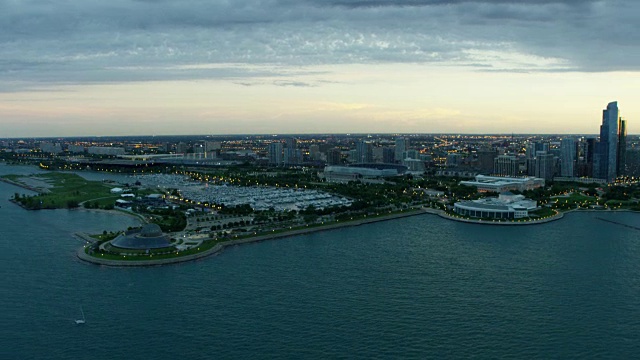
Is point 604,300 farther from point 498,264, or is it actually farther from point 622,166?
point 622,166

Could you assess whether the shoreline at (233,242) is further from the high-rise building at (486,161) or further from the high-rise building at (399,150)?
the high-rise building at (399,150)

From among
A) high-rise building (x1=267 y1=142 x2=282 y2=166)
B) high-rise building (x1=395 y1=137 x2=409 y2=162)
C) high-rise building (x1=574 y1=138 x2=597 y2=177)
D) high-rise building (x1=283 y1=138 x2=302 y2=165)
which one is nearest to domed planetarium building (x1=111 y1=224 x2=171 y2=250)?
high-rise building (x1=574 y1=138 x2=597 y2=177)

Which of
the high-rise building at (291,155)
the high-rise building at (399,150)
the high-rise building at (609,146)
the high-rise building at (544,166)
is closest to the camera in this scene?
the high-rise building at (609,146)

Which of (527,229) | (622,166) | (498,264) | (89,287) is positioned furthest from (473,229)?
(622,166)

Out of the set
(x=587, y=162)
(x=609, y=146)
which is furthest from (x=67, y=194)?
(x=587, y=162)

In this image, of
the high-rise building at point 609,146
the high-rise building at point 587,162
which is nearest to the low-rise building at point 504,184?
the high-rise building at point 609,146

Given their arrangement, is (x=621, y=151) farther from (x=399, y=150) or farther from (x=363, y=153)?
(x=363, y=153)
